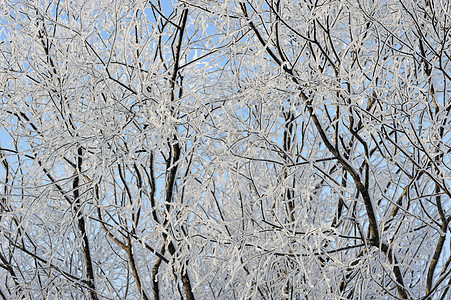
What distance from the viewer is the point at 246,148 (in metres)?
3.70

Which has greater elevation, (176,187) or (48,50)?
(48,50)

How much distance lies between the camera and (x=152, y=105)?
344 cm

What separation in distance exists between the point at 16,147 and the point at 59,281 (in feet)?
5.02

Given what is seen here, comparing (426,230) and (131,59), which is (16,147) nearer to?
(131,59)

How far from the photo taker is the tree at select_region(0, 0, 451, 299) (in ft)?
10.5

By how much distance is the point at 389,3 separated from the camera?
369 cm

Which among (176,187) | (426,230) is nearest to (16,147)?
(176,187)

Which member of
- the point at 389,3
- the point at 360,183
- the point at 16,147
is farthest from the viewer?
the point at 16,147

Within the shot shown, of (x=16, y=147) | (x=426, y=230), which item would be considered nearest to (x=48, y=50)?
(x=16, y=147)

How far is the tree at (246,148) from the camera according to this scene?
320 centimetres

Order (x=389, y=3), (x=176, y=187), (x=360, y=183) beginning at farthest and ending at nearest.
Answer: (x=176, y=187) < (x=389, y=3) < (x=360, y=183)

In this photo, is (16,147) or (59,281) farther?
(16,147)

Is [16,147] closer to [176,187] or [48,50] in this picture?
[48,50]

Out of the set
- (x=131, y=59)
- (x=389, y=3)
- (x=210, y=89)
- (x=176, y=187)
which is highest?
(x=131, y=59)
